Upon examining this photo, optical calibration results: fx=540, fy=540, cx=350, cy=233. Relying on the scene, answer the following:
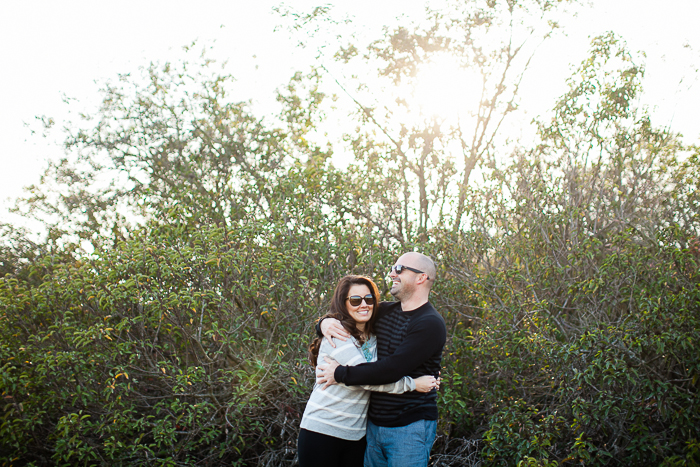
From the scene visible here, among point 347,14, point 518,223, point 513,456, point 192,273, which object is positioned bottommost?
point 513,456

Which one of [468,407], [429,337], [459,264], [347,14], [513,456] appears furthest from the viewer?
[347,14]

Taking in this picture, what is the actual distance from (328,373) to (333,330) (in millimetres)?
221

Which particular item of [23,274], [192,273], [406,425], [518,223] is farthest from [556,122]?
[23,274]

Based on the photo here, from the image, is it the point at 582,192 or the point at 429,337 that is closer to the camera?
the point at 429,337

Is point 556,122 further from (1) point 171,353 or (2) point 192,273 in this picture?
(1) point 171,353

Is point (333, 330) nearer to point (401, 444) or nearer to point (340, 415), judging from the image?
point (340, 415)

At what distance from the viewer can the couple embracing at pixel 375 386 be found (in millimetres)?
2684

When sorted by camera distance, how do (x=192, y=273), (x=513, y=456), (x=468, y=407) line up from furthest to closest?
1. (x=468, y=407)
2. (x=192, y=273)
3. (x=513, y=456)

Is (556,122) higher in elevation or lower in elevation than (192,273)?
higher

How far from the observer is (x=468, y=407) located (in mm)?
5387

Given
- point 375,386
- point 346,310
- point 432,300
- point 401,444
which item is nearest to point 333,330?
point 346,310

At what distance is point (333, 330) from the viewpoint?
110 inches

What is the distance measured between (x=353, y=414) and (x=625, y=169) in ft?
17.1

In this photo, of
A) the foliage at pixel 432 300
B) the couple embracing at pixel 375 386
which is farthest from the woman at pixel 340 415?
the foliage at pixel 432 300
